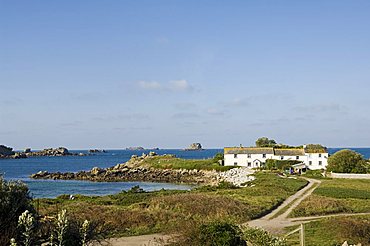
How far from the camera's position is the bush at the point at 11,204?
11780 millimetres

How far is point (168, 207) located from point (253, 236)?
1438cm

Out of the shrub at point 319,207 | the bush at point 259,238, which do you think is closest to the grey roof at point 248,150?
the shrub at point 319,207

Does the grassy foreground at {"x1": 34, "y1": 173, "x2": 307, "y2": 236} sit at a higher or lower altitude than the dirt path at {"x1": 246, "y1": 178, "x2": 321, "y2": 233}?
higher

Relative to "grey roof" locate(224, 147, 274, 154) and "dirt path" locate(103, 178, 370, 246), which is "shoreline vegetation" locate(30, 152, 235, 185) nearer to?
"grey roof" locate(224, 147, 274, 154)

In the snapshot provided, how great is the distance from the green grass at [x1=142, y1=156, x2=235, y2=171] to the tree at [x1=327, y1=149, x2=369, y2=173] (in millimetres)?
20729

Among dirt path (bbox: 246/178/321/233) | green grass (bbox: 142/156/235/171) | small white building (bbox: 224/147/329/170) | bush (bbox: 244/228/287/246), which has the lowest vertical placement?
→ dirt path (bbox: 246/178/321/233)

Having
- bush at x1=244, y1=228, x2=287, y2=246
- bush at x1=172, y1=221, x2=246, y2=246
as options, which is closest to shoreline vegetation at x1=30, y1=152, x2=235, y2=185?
bush at x1=244, y1=228, x2=287, y2=246

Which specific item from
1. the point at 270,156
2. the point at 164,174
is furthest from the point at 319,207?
the point at 164,174

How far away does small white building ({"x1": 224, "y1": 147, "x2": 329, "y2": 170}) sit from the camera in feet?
251

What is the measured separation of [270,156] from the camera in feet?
265

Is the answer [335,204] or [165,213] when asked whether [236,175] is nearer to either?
[335,204]

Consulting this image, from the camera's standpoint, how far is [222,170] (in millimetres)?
79438

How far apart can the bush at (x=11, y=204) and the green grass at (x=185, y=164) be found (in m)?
67.5

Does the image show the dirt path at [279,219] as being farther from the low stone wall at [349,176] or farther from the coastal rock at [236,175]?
the coastal rock at [236,175]
